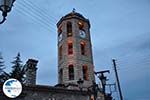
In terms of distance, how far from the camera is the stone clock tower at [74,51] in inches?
1439

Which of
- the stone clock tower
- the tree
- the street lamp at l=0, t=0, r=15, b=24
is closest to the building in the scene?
the stone clock tower

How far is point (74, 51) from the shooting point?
37.7 m

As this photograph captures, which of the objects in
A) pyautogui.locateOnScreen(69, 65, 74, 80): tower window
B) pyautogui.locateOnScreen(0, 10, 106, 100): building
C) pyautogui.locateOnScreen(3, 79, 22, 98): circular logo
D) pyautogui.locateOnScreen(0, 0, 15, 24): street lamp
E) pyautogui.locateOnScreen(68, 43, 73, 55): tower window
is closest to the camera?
pyautogui.locateOnScreen(0, 0, 15, 24): street lamp

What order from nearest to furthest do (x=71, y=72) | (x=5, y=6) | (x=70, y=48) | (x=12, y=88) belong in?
(x=5, y=6) < (x=12, y=88) < (x=71, y=72) < (x=70, y=48)

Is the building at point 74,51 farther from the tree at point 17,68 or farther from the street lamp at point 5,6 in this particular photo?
the street lamp at point 5,6

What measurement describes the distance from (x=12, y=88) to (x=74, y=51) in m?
20.5

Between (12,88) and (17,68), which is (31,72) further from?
(17,68)

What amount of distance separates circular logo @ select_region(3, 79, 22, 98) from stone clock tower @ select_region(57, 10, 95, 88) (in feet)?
57.3

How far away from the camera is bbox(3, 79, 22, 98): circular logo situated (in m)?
17.7

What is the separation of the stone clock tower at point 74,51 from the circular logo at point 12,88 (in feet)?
57.3

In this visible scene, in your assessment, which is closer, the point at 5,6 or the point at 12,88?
the point at 5,6

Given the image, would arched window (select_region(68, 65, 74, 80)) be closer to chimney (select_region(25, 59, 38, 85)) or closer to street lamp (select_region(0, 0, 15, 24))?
chimney (select_region(25, 59, 38, 85))

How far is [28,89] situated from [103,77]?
6.43 metres

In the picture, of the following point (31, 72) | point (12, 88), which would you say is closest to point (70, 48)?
point (31, 72)
